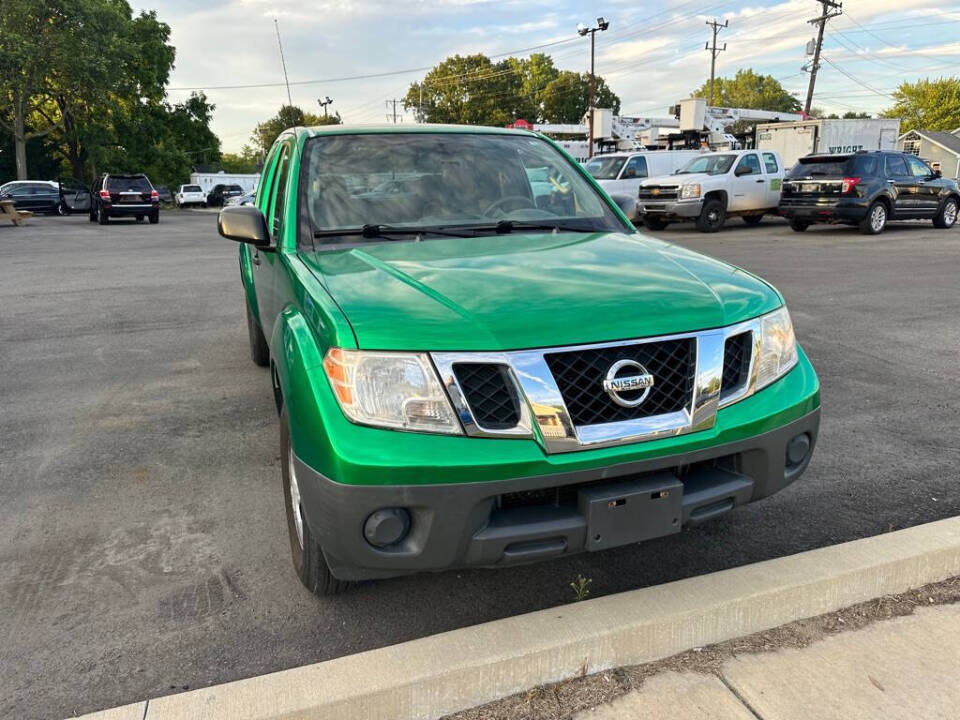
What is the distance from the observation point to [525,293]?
2.42 metres

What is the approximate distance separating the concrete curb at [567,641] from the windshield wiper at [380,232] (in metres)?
1.70

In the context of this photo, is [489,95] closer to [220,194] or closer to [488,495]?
[220,194]

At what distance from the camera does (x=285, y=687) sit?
7.07 ft

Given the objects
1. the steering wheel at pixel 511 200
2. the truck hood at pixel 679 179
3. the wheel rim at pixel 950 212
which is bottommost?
the wheel rim at pixel 950 212

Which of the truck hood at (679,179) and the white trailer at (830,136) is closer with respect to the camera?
the truck hood at (679,179)

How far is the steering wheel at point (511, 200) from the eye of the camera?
363 cm

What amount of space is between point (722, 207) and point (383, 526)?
17830 millimetres

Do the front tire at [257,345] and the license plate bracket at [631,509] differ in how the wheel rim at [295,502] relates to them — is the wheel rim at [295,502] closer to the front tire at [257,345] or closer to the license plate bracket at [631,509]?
the license plate bracket at [631,509]

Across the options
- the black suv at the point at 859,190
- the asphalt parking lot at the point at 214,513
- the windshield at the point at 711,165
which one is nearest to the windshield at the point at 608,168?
the windshield at the point at 711,165

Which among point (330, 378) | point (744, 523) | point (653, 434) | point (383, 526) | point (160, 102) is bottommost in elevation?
point (744, 523)

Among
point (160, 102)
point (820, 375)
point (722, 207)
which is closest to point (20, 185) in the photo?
point (160, 102)

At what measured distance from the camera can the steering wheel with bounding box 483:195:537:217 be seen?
3.63 m

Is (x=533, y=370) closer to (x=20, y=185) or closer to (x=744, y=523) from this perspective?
(x=744, y=523)

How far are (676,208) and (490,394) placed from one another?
16.7 metres
